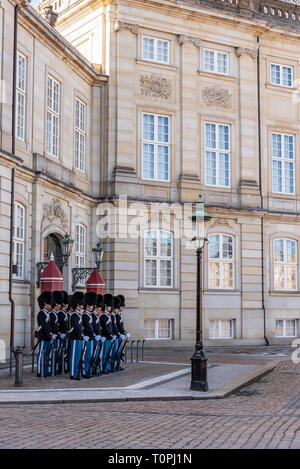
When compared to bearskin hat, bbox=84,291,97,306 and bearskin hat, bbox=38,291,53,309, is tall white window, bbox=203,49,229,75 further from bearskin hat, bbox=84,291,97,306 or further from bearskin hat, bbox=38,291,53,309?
bearskin hat, bbox=38,291,53,309

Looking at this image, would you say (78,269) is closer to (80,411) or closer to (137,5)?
(137,5)

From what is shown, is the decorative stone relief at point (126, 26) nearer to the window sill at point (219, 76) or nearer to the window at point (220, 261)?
the window sill at point (219, 76)

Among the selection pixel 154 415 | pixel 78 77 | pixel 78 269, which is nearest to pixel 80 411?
pixel 154 415

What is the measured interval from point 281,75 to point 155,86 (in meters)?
6.24

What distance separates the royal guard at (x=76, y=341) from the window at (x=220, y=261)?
12.6 metres

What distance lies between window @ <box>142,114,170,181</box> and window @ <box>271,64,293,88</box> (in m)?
5.61

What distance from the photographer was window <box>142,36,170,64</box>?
27172mm

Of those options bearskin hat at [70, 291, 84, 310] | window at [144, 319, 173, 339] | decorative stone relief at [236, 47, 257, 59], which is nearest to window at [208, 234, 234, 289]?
window at [144, 319, 173, 339]

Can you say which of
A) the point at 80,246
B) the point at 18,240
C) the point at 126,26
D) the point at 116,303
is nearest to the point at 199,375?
the point at 116,303

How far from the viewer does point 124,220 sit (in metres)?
25.8

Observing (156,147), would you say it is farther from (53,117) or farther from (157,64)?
(53,117)

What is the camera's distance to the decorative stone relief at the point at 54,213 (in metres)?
22.1

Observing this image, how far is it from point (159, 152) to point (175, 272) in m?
4.61

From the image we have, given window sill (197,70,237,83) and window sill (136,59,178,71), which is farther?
window sill (197,70,237,83)
